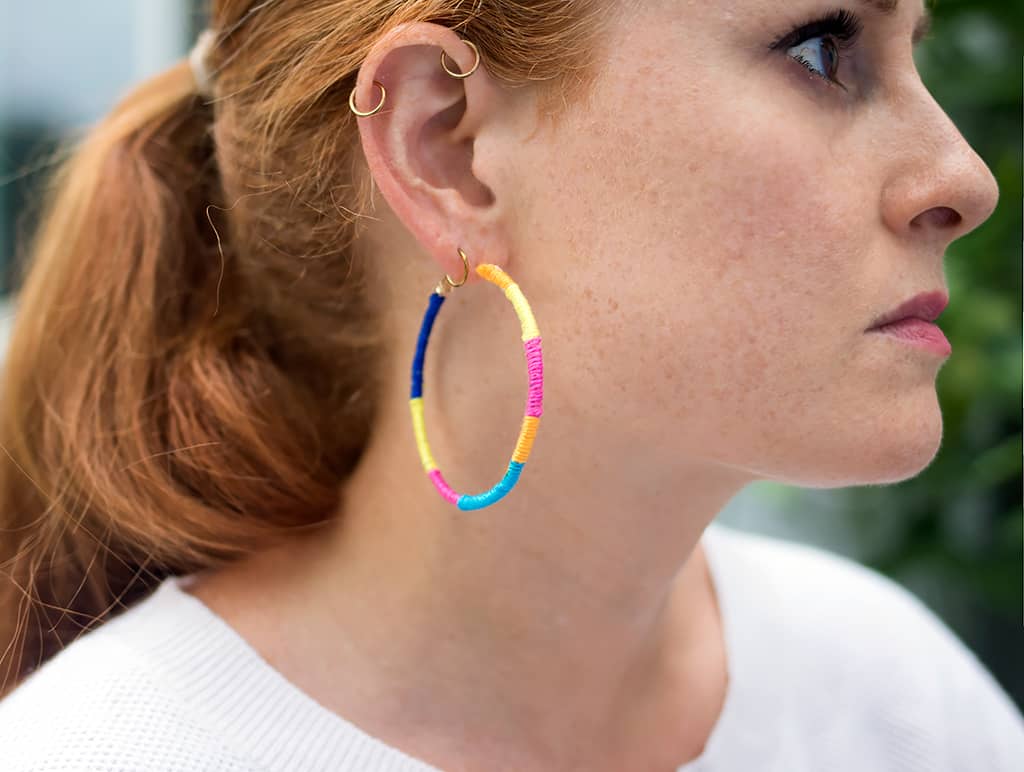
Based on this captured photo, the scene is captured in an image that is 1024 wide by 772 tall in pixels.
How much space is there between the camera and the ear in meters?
0.83

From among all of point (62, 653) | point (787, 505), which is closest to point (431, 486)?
point (62, 653)

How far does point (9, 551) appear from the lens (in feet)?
3.33

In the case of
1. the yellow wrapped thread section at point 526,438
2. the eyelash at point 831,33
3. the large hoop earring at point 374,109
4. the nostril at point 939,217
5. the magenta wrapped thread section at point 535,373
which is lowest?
the yellow wrapped thread section at point 526,438

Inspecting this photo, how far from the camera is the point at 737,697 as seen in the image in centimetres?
104

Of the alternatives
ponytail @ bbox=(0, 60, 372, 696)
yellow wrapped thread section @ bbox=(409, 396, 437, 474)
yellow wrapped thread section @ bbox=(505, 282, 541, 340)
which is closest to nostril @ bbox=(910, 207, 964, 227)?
yellow wrapped thread section @ bbox=(505, 282, 541, 340)

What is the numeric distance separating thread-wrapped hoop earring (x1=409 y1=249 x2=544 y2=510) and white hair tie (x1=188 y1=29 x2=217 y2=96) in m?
0.34

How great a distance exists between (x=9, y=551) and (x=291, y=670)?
319mm

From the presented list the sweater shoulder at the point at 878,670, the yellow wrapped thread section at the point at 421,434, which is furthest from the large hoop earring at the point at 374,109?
the sweater shoulder at the point at 878,670

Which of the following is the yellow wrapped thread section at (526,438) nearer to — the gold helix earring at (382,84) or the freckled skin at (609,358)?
the freckled skin at (609,358)

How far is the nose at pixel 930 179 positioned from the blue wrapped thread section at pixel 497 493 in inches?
13.0

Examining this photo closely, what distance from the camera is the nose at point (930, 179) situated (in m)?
0.77

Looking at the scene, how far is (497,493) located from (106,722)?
353mm

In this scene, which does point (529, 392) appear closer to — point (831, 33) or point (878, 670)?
point (831, 33)

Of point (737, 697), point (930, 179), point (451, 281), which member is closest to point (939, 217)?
point (930, 179)
